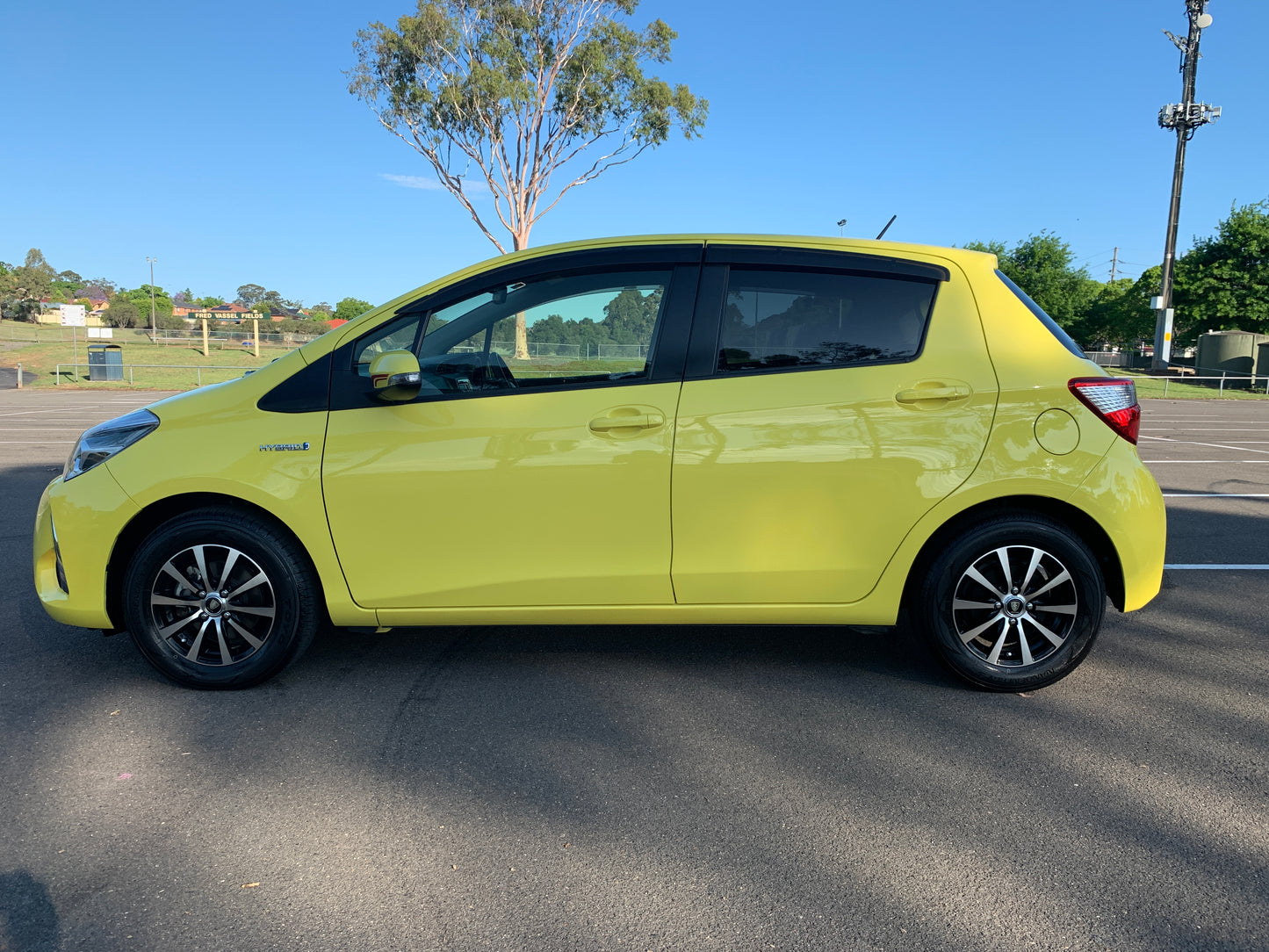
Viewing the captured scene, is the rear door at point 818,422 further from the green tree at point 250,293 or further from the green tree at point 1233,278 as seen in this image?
the green tree at point 250,293

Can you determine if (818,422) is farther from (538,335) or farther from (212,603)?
(212,603)

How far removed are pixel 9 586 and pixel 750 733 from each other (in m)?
4.46

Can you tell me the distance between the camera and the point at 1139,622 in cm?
461

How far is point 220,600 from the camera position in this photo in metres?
3.56

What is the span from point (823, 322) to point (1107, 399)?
3.82ft

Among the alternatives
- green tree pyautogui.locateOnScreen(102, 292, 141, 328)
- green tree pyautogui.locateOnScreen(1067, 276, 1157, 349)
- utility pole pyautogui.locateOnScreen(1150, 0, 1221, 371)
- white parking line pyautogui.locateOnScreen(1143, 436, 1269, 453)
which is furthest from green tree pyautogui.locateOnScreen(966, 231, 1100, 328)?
green tree pyautogui.locateOnScreen(102, 292, 141, 328)

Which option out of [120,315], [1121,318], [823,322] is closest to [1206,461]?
[823,322]

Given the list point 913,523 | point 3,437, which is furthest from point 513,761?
point 3,437

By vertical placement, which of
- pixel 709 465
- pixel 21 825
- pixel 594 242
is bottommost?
pixel 21 825

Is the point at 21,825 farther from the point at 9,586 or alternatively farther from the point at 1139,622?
the point at 1139,622

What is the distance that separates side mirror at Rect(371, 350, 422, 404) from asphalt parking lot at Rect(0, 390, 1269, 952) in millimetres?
1232

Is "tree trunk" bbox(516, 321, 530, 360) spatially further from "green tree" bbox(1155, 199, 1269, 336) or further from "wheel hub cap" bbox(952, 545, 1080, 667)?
"green tree" bbox(1155, 199, 1269, 336)

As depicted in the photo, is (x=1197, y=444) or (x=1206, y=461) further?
(x=1197, y=444)

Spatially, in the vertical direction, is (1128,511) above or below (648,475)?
below
